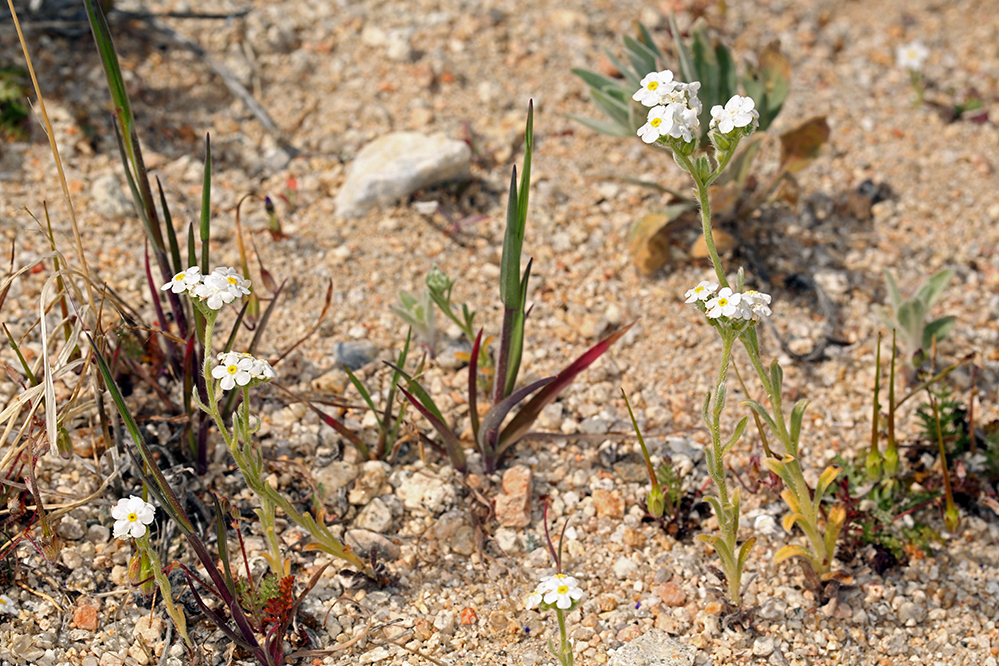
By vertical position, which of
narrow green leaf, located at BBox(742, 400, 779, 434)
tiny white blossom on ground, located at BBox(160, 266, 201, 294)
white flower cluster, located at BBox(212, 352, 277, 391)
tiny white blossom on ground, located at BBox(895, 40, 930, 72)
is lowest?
narrow green leaf, located at BBox(742, 400, 779, 434)

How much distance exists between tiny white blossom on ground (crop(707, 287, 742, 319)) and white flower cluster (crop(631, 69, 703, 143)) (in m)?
0.42

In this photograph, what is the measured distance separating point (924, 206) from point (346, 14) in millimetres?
3217

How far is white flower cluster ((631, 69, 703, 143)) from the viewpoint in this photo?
2146 mm

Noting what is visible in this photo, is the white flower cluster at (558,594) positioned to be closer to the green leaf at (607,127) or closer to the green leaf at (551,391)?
the green leaf at (551,391)

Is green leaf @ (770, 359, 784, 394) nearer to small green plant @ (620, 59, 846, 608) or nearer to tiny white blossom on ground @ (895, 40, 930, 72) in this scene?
small green plant @ (620, 59, 846, 608)

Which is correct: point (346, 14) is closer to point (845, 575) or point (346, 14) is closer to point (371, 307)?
point (371, 307)

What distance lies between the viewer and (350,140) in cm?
421

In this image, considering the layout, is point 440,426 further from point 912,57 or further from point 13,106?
point 912,57

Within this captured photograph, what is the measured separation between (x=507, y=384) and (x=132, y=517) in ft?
4.17

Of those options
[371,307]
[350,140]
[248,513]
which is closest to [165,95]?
[350,140]

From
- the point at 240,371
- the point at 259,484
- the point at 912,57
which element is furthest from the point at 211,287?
the point at 912,57

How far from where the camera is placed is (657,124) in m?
2.17

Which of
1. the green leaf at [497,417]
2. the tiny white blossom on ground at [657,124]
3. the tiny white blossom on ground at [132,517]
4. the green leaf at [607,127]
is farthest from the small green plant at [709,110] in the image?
the tiny white blossom on ground at [132,517]

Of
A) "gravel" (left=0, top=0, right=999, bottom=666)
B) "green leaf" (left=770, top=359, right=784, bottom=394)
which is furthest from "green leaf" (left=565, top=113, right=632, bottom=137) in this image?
"green leaf" (left=770, top=359, right=784, bottom=394)
